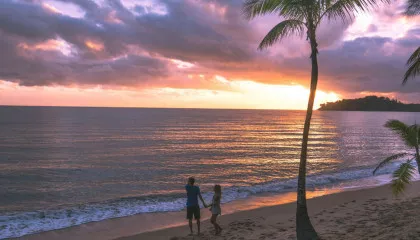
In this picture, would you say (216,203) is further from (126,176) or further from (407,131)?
(126,176)

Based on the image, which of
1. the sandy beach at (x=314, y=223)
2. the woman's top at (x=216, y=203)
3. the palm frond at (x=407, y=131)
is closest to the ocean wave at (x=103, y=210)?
the sandy beach at (x=314, y=223)

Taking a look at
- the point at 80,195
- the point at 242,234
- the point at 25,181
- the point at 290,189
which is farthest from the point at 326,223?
the point at 25,181

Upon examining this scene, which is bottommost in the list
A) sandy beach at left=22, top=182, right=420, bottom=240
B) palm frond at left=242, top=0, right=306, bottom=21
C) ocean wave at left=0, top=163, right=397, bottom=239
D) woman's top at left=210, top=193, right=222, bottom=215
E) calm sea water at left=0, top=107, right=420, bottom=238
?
calm sea water at left=0, top=107, right=420, bottom=238

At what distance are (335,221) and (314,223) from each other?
30.5 inches

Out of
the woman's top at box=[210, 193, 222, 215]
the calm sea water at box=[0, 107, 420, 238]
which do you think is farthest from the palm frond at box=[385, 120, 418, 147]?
the calm sea water at box=[0, 107, 420, 238]

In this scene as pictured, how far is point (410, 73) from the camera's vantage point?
1134cm

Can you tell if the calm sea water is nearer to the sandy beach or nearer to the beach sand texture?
the sandy beach

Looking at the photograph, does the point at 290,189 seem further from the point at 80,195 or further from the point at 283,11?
the point at 283,11

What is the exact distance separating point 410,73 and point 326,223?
5.68 metres

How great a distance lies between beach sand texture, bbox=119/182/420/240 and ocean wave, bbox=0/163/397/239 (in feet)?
12.3

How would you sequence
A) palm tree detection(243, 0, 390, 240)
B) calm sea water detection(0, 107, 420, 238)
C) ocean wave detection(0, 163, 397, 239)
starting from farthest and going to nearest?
calm sea water detection(0, 107, 420, 238)
ocean wave detection(0, 163, 397, 239)
palm tree detection(243, 0, 390, 240)

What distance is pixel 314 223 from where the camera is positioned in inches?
496

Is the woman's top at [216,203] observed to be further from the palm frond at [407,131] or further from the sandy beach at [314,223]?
the palm frond at [407,131]

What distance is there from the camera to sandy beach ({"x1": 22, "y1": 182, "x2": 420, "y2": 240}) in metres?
10.6
